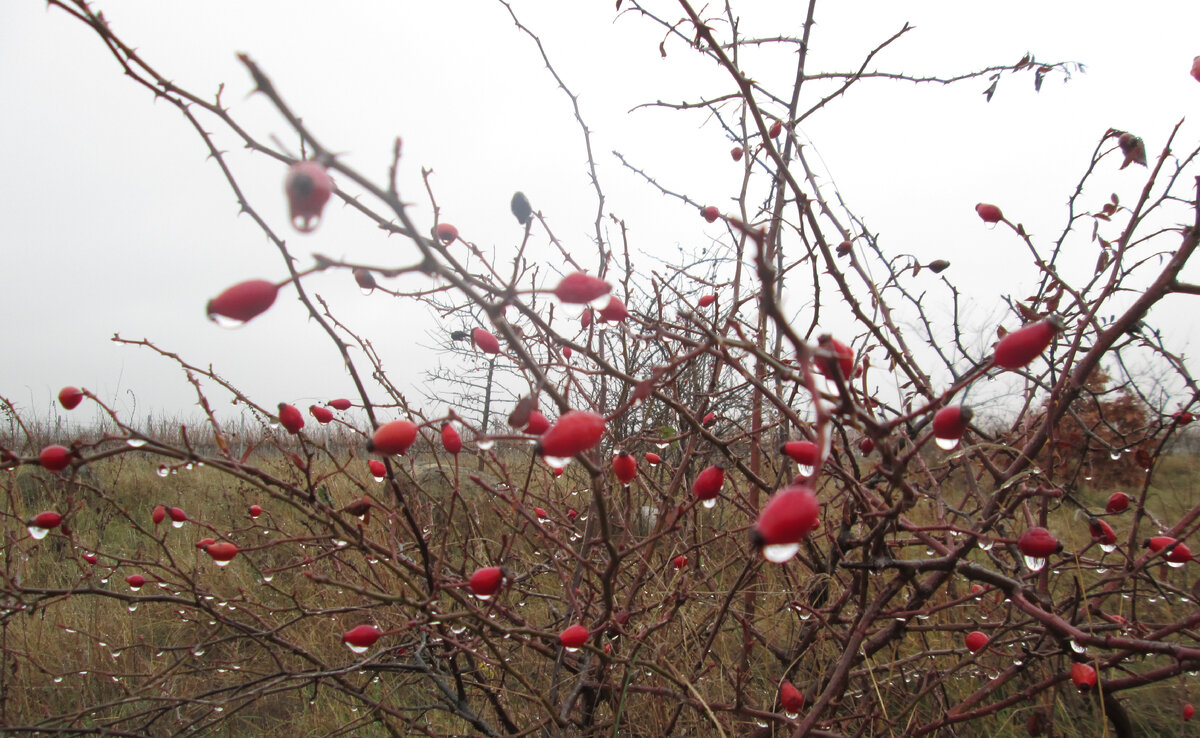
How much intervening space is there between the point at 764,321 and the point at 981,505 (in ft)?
2.42

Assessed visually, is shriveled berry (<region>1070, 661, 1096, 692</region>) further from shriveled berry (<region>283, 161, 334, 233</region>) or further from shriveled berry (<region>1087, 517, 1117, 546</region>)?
shriveled berry (<region>283, 161, 334, 233</region>)

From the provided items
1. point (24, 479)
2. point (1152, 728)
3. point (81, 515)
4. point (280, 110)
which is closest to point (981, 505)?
point (1152, 728)

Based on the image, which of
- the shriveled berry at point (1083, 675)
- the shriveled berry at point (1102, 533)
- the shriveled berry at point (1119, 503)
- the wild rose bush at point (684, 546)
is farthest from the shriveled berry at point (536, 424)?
the shriveled berry at point (1119, 503)

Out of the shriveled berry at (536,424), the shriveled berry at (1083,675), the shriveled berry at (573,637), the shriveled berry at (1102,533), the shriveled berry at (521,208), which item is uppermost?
the shriveled berry at (521,208)

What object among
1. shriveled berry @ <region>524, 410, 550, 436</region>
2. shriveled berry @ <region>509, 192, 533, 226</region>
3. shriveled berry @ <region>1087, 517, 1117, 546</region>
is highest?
shriveled berry @ <region>509, 192, 533, 226</region>

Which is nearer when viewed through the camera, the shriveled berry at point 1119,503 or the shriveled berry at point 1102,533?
the shriveled berry at point 1102,533

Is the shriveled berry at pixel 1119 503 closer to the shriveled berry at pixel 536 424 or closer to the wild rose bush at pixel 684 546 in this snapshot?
the wild rose bush at pixel 684 546

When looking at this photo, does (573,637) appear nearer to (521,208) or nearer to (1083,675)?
(521,208)

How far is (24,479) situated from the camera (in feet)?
19.8

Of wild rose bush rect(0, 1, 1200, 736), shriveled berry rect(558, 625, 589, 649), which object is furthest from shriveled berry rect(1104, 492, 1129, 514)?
shriveled berry rect(558, 625, 589, 649)

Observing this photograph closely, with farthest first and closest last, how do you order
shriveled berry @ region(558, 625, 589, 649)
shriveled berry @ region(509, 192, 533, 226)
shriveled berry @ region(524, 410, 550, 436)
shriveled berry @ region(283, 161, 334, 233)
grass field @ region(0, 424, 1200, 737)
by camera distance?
grass field @ region(0, 424, 1200, 737) < shriveled berry @ region(558, 625, 589, 649) < shriveled berry @ region(509, 192, 533, 226) < shriveled berry @ region(524, 410, 550, 436) < shriveled berry @ region(283, 161, 334, 233)

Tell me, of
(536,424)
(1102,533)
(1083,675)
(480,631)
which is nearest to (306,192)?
(536,424)

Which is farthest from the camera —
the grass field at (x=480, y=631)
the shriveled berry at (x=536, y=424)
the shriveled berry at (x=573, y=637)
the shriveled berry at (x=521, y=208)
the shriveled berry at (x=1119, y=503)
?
the grass field at (x=480, y=631)

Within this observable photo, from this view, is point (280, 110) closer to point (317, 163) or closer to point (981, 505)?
point (317, 163)
